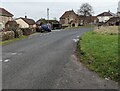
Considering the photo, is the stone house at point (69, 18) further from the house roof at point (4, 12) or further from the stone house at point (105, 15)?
the house roof at point (4, 12)

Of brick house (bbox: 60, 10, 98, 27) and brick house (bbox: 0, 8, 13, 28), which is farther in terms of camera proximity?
brick house (bbox: 60, 10, 98, 27)

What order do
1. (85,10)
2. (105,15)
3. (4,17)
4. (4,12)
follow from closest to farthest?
(4,17), (4,12), (85,10), (105,15)

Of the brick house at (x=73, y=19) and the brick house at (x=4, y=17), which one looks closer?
the brick house at (x=4, y=17)

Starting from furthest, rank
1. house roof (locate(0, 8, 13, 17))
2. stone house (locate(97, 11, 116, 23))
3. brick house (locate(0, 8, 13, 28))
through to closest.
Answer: stone house (locate(97, 11, 116, 23)) → house roof (locate(0, 8, 13, 17)) → brick house (locate(0, 8, 13, 28))

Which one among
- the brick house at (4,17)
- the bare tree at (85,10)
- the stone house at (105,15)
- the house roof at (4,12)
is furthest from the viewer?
the stone house at (105,15)

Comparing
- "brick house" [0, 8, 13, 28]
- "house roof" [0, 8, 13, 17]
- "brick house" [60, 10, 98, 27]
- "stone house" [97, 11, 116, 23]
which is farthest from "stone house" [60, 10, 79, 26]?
"brick house" [0, 8, 13, 28]

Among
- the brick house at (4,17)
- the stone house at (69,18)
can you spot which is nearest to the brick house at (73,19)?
the stone house at (69,18)

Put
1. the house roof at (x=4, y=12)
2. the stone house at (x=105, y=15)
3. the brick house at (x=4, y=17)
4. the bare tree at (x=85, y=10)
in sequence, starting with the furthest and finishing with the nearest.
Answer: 1. the stone house at (x=105, y=15)
2. the bare tree at (x=85, y=10)
3. the house roof at (x=4, y=12)
4. the brick house at (x=4, y=17)

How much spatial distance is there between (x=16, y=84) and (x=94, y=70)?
3712 millimetres

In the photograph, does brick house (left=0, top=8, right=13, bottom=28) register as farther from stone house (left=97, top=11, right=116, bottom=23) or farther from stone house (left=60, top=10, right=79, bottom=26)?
stone house (left=97, top=11, right=116, bottom=23)

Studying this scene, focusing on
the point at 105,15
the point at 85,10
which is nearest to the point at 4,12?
the point at 85,10

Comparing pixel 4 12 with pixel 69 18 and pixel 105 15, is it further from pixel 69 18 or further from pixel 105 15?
pixel 105 15

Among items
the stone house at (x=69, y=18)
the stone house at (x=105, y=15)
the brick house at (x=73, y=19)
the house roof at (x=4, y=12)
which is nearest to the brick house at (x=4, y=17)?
the house roof at (x=4, y=12)

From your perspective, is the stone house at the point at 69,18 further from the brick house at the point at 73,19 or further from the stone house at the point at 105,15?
the stone house at the point at 105,15
